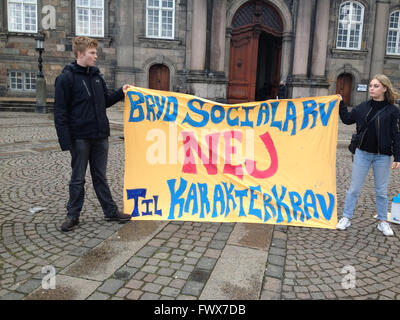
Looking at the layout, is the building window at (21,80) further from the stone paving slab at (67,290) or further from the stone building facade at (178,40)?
the stone paving slab at (67,290)

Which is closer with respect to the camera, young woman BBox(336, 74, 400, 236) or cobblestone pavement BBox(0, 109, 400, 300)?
cobblestone pavement BBox(0, 109, 400, 300)

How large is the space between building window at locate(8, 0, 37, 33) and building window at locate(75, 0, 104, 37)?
240 centimetres

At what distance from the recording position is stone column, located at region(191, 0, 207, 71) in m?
19.5

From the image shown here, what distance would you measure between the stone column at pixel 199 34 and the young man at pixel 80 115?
1575 cm

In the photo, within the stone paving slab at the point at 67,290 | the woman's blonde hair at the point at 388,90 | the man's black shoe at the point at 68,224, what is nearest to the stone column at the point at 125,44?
the man's black shoe at the point at 68,224

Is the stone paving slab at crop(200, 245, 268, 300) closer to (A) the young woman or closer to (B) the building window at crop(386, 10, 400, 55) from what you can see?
(A) the young woman

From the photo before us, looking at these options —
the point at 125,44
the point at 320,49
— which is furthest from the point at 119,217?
the point at 320,49

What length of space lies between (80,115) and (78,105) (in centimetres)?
11

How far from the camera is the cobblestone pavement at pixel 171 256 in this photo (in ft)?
10.6

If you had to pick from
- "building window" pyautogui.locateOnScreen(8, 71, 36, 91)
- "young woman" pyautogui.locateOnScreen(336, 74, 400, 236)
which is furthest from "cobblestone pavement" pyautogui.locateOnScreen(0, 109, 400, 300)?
"building window" pyautogui.locateOnScreen(8, 71, 36, 91)

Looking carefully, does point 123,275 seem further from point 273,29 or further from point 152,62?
point 273,29

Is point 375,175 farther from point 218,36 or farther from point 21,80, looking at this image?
point 21,80

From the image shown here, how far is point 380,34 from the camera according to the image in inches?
882

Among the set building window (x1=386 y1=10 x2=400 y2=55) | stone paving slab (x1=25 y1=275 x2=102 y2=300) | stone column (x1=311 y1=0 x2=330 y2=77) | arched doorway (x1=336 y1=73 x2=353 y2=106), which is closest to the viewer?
stone paving slab (x1=25 y1=275 x2=102 y2=300)
